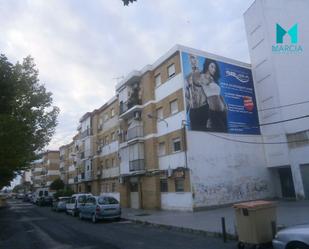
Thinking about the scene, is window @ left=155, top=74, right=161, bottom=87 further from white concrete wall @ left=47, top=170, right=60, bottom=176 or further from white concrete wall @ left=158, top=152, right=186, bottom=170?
white concrete wall @ left=47, top=170, right=60, bottom=176

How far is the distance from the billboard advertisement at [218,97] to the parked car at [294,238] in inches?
626

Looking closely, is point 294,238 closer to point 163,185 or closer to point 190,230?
point 190,230

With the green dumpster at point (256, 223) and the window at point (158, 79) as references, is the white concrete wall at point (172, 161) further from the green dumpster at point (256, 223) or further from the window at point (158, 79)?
the green dumpster at point (256, 223)

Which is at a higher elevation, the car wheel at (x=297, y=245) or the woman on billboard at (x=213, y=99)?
the woman on billboard at (x=213, y=99)

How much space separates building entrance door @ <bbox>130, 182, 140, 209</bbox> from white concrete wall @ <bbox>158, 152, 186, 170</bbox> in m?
5.05

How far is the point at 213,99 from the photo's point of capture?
24719 millimetres

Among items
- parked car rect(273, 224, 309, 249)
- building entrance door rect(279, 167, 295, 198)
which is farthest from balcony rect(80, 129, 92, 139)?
parked car rect(273, 224, 309, 249)

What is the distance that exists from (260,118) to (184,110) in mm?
7671

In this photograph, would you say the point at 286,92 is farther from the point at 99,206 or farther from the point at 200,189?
the point at 99,206

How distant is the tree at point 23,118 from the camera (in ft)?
63.1

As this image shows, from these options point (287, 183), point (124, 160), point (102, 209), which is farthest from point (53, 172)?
point (287, 183)

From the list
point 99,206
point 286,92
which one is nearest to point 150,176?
→ point 99,206

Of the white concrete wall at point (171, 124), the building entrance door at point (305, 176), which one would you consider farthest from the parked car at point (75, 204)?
the building entrance door at point (305, 176)

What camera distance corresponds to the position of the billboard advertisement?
2381cm
